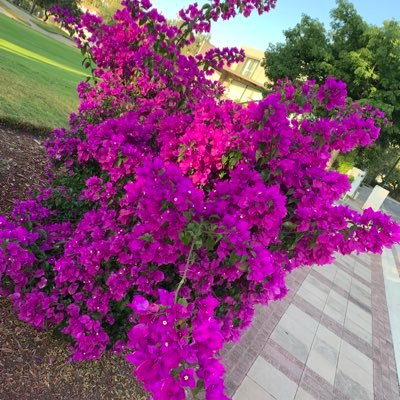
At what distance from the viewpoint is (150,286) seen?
2449 millimetres

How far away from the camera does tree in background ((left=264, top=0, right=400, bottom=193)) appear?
16.7 m

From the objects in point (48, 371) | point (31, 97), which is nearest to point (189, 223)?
point (48, 371)

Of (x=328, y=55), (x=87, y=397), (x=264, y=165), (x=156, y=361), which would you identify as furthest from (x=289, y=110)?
(x=328, y=55)

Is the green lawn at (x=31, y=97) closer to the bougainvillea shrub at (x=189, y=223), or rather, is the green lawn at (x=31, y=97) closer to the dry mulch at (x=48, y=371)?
the bougainvillea shrub at (x=189, y=223)

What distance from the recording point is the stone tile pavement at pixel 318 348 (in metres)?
3.83

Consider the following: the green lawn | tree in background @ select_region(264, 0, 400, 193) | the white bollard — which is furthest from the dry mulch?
tree in background @ select_region(264, 0, 400, 193)

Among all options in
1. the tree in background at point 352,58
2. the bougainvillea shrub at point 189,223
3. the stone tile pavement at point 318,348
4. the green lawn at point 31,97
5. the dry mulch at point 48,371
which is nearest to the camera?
the bougainvillea shrub at point 189,223

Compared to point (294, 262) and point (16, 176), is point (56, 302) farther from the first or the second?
point (16, 176)

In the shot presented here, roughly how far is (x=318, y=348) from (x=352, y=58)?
1609 centimetres

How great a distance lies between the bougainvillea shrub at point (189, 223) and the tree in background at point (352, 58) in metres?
14.7

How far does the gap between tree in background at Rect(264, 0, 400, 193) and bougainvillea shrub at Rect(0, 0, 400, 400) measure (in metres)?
14.7

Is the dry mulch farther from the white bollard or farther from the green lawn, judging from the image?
the white bollard

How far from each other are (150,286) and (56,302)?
67cm

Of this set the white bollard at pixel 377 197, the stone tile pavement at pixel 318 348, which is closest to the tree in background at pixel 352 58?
the white bollard at pixel 377 197
